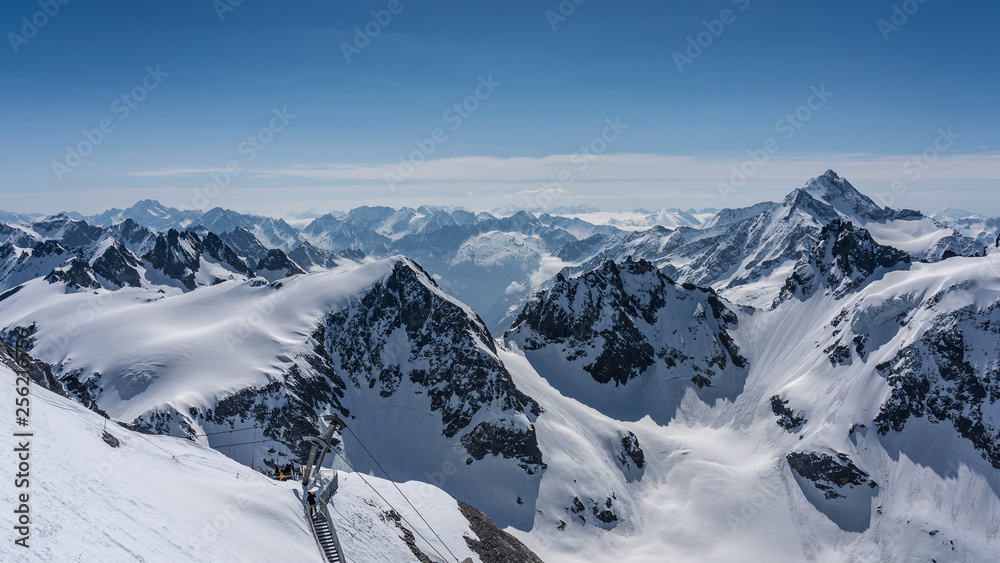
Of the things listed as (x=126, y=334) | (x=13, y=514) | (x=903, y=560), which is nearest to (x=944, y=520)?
(x=903, y=560)

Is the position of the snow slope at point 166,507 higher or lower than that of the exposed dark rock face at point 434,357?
lower

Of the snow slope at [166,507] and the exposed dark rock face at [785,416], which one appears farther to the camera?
the exposed dark rock face at [785,416]

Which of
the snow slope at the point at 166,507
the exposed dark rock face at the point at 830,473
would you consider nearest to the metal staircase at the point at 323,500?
the snow slope at the point at 166,507

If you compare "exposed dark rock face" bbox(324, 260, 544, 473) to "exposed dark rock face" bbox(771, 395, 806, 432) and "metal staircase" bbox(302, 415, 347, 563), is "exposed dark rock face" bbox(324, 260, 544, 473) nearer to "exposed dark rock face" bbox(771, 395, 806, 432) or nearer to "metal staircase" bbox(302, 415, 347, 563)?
"exposed dark rock face" bbox(771, 395, 806, 432)

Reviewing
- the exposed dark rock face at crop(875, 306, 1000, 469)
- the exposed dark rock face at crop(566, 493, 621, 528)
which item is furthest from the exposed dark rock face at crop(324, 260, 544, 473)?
the exposed dark rock face at crop(875, 306, 1000, 469)

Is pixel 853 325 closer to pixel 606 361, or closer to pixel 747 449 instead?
pixel 747 449

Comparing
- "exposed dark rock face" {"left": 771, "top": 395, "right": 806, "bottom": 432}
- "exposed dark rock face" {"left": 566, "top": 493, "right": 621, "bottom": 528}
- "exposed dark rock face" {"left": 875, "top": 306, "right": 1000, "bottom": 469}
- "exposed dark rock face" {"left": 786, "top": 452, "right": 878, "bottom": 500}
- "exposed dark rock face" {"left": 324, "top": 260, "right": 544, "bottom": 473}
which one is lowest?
"exposed dark rock face" {"left": 566, "top": 493, "right": 621, "bottom": 528}

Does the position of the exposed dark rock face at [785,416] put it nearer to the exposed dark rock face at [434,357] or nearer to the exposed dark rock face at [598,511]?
the exposed dark rock face at [598,511]
